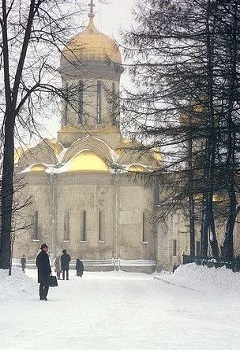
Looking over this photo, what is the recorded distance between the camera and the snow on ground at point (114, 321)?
29.9 feet

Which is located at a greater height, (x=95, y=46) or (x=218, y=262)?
(x=95, y=46)

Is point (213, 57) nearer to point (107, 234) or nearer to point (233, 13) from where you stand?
point (233, 13)

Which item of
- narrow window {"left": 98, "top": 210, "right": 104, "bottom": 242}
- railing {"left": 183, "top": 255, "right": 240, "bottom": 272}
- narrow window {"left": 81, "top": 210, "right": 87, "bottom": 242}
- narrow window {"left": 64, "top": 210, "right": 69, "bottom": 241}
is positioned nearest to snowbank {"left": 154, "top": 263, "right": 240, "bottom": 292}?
railing {"left": 183, "top": 255, "right": 240, "bottom": 272}

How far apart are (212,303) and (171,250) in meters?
44.6

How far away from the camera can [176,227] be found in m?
61.5

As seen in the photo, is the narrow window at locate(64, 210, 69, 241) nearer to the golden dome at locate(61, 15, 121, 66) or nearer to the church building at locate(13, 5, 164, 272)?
the church building at locate(13, 5, 164, 272)

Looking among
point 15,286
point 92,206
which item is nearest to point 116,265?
point 92,206

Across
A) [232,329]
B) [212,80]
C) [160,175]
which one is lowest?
[232,329]

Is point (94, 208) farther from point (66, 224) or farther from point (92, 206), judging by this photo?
point (66, 224)

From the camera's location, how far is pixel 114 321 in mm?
11688

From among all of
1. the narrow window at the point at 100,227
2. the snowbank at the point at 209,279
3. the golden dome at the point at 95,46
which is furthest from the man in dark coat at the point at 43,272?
the golden dome at the point at 95,46

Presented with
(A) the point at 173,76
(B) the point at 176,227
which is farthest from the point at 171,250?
(A) the point at 173,76

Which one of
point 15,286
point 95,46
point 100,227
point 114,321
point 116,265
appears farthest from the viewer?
point 95,46

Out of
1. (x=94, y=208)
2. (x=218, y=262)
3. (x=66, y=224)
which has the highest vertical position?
(x=94, y=208)
